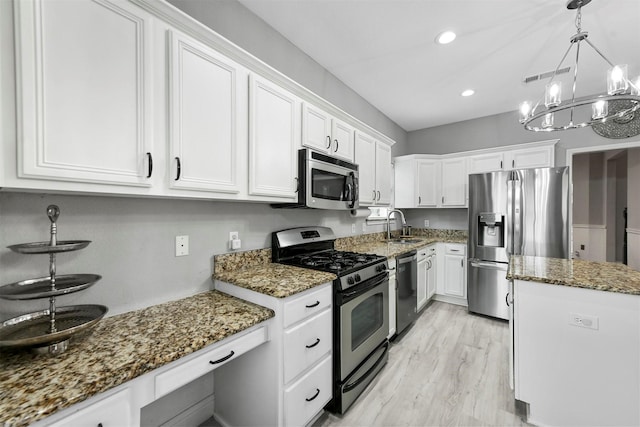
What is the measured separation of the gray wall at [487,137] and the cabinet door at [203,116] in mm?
4020

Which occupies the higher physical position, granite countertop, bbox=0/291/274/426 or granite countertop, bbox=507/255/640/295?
granite countertop, bbox=507/255/640/295

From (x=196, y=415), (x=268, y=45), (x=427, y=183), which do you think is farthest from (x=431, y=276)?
(x=268, y=45)

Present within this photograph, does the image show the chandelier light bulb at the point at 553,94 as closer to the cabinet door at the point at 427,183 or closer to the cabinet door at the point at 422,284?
the cabinet door at the point at 422,284

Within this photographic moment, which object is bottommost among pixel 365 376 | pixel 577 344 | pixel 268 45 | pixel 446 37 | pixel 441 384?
pixel 441 384

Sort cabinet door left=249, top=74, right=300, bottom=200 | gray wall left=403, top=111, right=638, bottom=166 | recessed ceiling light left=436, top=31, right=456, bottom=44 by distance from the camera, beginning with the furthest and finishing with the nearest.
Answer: gray wall left=403, top=111, right=638, bottom=166 → recessed ceiling light left=436, top=31, right=456, bottom=44 → cabinet door left=249, top=74, right=300, bottom=200

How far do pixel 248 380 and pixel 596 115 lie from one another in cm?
288

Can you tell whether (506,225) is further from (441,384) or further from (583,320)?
(441,384)

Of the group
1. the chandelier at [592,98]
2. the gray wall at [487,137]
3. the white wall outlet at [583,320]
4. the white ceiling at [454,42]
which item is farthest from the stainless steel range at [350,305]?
the gray wall at [487,137]

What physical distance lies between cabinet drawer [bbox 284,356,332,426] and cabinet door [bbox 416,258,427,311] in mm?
1898

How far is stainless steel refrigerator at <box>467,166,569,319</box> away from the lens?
302 cm

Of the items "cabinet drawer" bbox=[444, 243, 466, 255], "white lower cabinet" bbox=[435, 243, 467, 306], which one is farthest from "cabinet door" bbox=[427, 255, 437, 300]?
"cabinet drawer" bbox=[444, 243, 466, 255]

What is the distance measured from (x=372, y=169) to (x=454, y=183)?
74.4 inches

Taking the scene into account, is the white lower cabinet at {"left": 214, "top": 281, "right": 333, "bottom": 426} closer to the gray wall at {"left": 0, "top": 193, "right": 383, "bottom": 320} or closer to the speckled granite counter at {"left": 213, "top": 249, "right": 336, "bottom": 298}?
the speckled granite counter at {"left": 213, "top": 249, "right": 336, "bottom": 298}

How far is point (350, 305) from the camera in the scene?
179 cm
